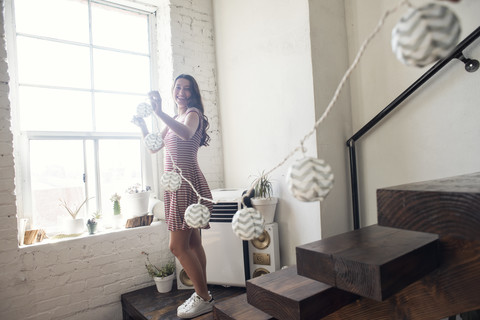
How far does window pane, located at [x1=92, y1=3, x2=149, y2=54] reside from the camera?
2580mm

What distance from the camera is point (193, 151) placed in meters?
1.86

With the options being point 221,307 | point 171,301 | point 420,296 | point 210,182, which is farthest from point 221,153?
point 420,296

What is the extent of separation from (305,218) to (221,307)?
1.38 m

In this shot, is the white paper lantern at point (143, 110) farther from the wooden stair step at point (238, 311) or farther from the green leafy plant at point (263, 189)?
the green leafy plant at point (263, 189)

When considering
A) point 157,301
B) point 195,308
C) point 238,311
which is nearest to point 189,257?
point 195,308

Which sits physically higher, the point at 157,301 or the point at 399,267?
the point at 399,267

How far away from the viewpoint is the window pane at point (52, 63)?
2.27 meters

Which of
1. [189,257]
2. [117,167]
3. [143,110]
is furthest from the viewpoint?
[117,167]

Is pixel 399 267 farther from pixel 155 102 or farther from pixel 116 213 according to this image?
pixel 116 213

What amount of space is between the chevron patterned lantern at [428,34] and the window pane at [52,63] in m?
2.61

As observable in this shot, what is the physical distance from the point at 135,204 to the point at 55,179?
0.62 metres

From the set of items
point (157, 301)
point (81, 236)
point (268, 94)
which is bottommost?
point (157, 301)

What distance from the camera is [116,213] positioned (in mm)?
2422

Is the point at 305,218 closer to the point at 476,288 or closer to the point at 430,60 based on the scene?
the point at 476,288
